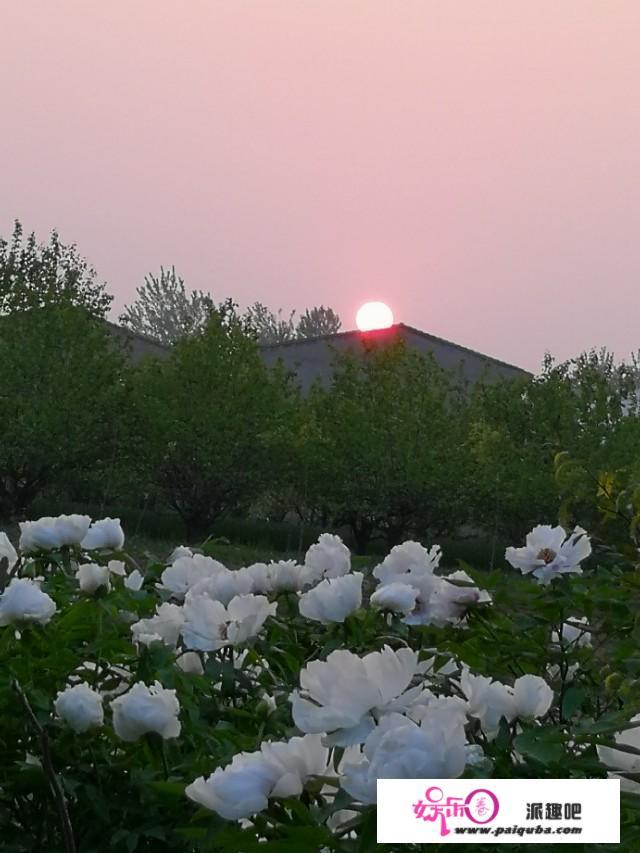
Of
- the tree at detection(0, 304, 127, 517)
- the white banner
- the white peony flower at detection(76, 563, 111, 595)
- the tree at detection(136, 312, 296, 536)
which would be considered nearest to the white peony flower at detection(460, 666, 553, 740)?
the white banner

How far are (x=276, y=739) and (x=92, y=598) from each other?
0.62 m

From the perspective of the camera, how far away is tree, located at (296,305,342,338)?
50656 mm

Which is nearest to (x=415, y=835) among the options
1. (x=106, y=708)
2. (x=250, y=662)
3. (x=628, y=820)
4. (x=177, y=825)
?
(x=628, y=820)

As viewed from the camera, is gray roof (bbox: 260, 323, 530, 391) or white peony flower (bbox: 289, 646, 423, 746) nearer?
white peony flower (bbox: 289, 646, 423, 746)

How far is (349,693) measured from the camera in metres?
1.37

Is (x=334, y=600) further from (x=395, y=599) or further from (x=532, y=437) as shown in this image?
(x=532, y=437)

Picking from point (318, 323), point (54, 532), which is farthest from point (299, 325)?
point (54, 532)

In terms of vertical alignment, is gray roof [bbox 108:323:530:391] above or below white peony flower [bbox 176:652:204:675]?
above

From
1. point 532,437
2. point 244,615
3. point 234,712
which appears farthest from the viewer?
point 532,437

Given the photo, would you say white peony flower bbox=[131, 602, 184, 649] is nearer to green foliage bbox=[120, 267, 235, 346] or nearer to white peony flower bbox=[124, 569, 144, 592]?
white peony flower bbox=[124, 569, 144, 592]

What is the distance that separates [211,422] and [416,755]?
839 inches

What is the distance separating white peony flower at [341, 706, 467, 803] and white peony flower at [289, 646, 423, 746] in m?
0.13

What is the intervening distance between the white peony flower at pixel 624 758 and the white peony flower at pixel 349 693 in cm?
28

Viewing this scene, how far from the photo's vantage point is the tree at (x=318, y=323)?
50656mm
